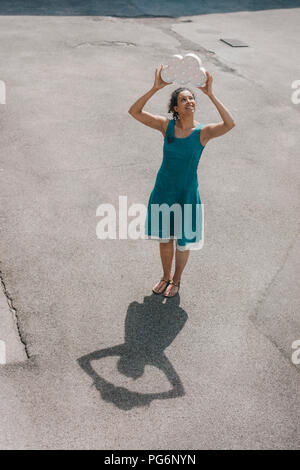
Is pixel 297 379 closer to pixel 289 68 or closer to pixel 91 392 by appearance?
pixel 91 392

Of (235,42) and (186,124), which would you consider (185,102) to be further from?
(235,42)

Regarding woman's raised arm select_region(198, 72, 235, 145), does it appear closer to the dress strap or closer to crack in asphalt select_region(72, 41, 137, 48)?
the dress strap

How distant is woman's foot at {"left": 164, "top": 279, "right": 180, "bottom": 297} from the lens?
466 cm

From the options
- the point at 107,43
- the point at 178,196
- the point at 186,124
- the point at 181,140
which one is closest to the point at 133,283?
the point at 178,196

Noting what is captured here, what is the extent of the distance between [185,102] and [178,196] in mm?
834

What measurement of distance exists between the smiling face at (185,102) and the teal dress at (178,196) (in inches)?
6.0

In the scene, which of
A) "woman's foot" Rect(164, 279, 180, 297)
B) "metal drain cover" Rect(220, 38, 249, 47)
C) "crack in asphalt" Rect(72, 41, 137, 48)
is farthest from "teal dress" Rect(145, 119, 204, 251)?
"metal drain cover" Rect(220, 38, 249, 47)

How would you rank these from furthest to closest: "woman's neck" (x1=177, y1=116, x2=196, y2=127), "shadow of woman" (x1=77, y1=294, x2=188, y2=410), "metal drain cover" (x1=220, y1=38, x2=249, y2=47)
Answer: "metal drain cover" (x1=220, y1=38, x2=249, y2=47) → "woman's neck" (x1=177, y1=116, x2=196, y2=127) → "shadow of woman" (x1=77, y1=294, x2=188, y2=410)

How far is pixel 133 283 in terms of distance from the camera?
190 inches

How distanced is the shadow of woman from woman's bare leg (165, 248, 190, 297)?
0.08 metres

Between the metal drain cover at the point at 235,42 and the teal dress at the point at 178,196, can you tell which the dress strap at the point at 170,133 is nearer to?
the teal dress at the point at 178,196

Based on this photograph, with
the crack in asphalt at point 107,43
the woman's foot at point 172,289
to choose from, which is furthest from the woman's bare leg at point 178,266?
the crack in asphalt at point 107,43

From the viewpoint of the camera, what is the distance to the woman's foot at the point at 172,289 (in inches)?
184
